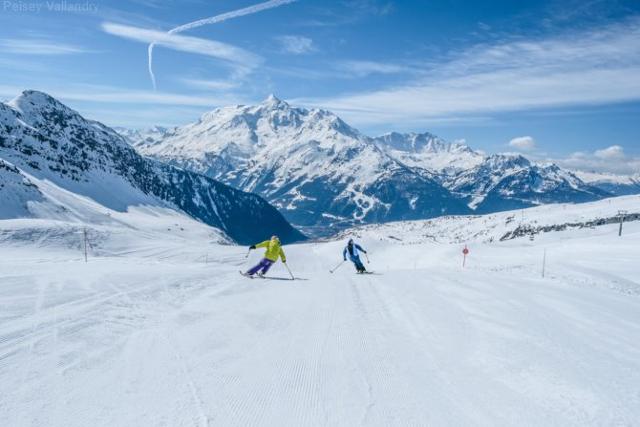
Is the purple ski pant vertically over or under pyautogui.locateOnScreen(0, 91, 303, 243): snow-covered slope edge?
under

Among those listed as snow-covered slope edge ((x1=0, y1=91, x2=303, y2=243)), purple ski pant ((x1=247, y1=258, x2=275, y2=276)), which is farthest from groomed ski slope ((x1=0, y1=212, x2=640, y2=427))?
snow-covered slope edge ((x1=0, y1=91, x2=303, y2=243))

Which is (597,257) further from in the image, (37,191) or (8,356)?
(37,191)

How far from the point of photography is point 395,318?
37.5 ft

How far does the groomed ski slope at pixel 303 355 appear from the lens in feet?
19.6

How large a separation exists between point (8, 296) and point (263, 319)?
21.1 feet

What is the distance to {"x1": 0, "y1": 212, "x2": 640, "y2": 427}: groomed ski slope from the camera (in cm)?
599

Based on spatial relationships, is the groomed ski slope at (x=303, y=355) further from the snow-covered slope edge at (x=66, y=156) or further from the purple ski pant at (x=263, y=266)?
the snow-covered slope edge at (x=66, y=156)

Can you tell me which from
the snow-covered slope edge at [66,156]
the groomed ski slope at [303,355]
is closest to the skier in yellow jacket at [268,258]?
the groomed ski slope at [303,355]

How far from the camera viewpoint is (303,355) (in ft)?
27.1

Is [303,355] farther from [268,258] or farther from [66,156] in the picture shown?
[66,156]

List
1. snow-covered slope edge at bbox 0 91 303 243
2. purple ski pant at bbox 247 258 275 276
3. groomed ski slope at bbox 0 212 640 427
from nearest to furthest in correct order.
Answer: groomed ski slope at bbox 0 212 640 427 < purple ski pant at bbox 247 258 275 276 < snow-covered slope edge at bbox 0 91 303 243

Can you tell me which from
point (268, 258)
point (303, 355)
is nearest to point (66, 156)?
point (268, 258)

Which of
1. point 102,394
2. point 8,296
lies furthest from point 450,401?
point 8,296

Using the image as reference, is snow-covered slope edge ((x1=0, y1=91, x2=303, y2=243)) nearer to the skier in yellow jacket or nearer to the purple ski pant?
the skier in yellow jacket
